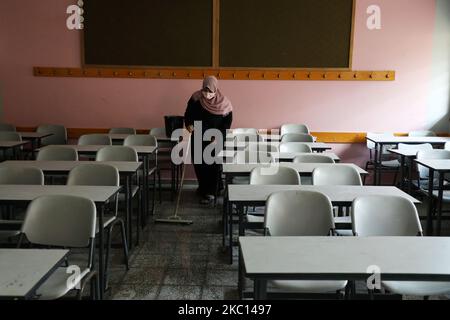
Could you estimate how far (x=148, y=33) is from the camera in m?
6.83

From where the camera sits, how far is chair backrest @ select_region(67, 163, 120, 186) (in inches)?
149

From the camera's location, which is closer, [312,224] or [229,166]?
[312,224]

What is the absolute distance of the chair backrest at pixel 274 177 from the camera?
3.85m

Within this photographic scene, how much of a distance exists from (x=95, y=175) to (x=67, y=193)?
1.74ft

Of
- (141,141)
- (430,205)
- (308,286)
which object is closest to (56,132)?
(141,141)

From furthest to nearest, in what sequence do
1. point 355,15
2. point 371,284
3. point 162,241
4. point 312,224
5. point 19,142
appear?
1. point 355,15
2. point 19,142
3. point 162,241
4. point 312,224
5. point 371,284

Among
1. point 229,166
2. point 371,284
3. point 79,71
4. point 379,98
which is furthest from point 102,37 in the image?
point 371,284

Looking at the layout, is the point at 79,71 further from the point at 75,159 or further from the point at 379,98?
the point at 379,98

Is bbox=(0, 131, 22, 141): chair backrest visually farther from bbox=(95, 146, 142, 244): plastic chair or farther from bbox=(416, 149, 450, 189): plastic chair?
bbox=(416, 149, 450, 189): plastic chair

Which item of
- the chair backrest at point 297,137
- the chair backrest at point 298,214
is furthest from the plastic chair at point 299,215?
the chair backrest at point 297,137

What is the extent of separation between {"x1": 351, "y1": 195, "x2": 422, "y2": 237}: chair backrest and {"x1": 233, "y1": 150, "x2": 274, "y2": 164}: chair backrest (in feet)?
6.41

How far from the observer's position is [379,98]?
6.99m

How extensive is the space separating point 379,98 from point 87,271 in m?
5.64

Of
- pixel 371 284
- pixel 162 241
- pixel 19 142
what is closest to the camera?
pixel 371 284
